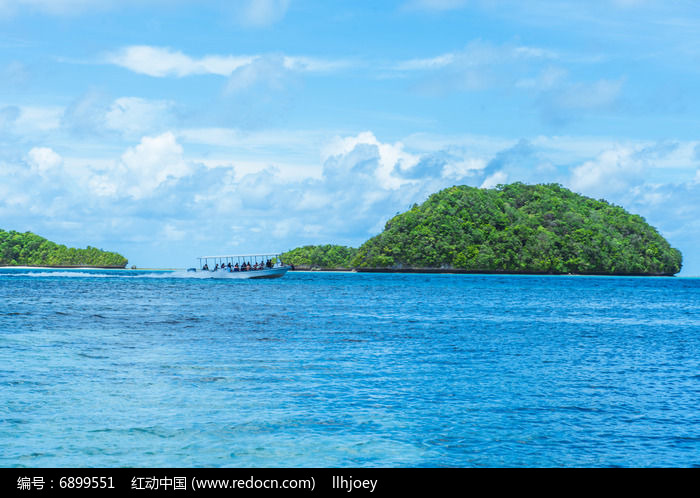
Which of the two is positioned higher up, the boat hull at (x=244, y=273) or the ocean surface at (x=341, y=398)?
the boat hull at (x=244, y=273)

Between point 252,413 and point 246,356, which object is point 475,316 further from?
point 252,413

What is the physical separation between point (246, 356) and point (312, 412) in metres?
11.1

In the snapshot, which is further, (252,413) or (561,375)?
(561,375)

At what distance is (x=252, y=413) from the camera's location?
1681cm

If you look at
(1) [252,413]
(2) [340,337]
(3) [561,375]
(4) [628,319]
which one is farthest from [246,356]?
(4) [628,319]

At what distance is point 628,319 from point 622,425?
42721mm

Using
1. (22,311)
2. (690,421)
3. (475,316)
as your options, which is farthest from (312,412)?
(22,311)

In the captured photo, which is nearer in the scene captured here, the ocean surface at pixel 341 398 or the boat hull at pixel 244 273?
the ocean surface at pixel 341 398

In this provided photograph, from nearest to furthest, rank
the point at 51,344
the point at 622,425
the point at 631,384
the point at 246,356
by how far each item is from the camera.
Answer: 1. the point at 622,425
2. the point at 631,384
3. the point at 246,356
4. the point at 51,344

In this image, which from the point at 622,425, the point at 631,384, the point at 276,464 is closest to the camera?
the point at 276,464

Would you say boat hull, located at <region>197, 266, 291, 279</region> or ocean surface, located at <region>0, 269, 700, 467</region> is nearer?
ocean surface, located at <region>0, 269, 700, 467</region>

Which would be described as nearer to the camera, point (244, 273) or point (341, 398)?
point (341, 398)

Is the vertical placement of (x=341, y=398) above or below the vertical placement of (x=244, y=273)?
below

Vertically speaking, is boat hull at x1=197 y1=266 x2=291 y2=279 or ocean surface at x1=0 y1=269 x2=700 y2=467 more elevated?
boat hull at x1=197 y1=266 x2=291 y2=279
